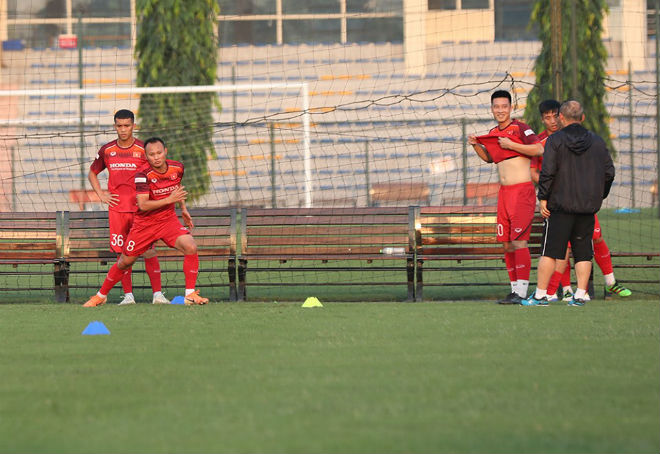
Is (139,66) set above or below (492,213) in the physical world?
above

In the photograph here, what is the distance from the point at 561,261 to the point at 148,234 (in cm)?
374

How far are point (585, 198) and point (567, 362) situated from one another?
3.15m

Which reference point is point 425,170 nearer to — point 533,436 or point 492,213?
point 492,213

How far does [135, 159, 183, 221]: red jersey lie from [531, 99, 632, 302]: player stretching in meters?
3.32

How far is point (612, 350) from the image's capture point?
249 inches

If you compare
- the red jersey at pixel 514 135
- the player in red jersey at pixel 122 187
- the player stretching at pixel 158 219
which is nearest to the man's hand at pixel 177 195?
the player stretching at pixel 158 219

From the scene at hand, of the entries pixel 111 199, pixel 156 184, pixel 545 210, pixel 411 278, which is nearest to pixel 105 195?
pixel 111 199

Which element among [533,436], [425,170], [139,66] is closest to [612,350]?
[533,436]

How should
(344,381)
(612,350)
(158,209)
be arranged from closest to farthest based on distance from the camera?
(344,381), (612,350), (158,209)

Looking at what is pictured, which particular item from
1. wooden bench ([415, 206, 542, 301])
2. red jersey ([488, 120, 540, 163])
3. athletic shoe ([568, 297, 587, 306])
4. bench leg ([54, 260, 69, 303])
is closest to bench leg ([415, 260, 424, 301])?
wooden bench ([415, 206, 542, 301])

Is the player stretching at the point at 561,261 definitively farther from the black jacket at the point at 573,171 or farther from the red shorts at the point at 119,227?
the red shorts at the point at 119,227

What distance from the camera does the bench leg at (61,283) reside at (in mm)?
10250

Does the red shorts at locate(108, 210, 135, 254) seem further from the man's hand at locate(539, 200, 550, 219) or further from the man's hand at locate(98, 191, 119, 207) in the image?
the man's hand at locate(539, 200, 550, 219)

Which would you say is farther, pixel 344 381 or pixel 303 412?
pixel 344 381
